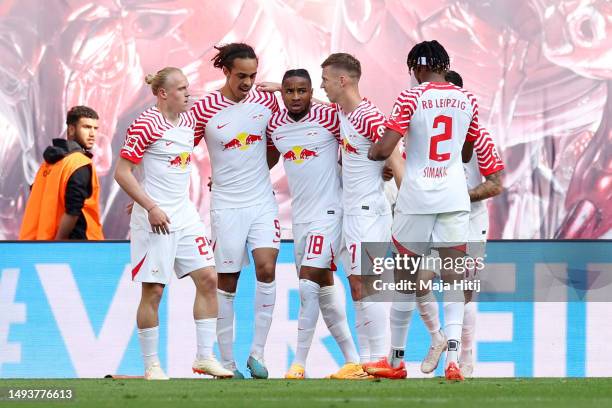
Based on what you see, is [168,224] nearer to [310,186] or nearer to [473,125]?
[310,186]

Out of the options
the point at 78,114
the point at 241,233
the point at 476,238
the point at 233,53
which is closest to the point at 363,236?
the point at 241,233

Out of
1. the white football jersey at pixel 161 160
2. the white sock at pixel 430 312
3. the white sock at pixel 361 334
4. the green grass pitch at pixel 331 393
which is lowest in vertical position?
the green grass pitch at pixel 331 393

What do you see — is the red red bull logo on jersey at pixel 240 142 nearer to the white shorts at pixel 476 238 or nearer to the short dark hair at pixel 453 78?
the short dark hair at pixel 453 78

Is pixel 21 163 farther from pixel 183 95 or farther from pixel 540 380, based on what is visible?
pixel 540 380

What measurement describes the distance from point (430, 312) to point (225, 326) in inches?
48.5

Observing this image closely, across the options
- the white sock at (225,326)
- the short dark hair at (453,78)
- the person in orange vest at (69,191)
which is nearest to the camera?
the white sock at (225,326)

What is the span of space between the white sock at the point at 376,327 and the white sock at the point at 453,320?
632 millimetres

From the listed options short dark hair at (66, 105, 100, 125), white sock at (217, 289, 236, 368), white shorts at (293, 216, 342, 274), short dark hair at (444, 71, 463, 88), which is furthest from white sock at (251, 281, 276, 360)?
short dark hair at (66, 105, 100, 125)

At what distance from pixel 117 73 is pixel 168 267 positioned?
149 inches

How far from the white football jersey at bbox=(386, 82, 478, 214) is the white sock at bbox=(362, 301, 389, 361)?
32.1 inches

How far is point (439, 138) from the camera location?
904 cm

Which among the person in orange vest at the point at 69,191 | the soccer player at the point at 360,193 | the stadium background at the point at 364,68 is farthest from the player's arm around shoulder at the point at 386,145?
the stadium background at the point at 364,68

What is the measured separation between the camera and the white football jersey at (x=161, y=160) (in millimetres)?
9297

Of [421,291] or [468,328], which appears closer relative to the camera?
[421,291]
